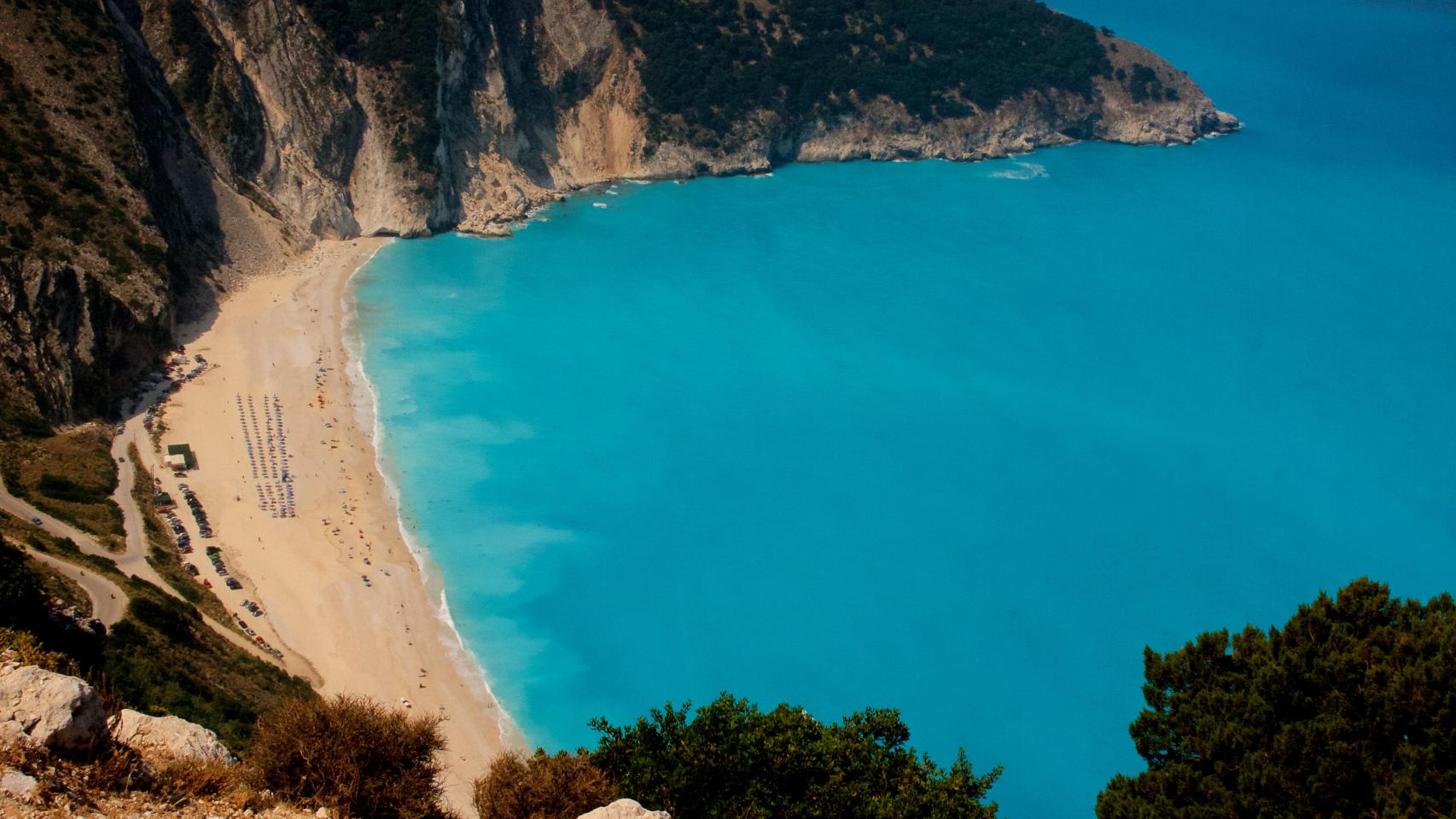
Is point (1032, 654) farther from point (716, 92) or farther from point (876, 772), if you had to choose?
point (716, 92)

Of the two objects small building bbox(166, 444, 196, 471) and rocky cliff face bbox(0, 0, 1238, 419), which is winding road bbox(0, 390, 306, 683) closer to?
small building bbox(166, 444, 196, 471)

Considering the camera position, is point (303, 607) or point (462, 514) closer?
point (303, 607)

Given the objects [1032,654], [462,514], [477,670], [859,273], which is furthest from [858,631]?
[859,273]

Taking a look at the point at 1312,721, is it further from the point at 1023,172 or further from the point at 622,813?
the point at 1023,172

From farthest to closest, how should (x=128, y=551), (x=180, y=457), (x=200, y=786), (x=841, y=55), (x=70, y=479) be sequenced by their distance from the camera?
(x=841, y=55) → (x=180, y=457) → (x=70, y=479) → (x=128, y=551) → (x=200, y=786)

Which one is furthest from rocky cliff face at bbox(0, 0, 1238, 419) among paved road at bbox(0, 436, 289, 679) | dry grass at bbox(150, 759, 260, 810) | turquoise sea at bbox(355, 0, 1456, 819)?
dry grass at bbox(150, 759, 260, 810)

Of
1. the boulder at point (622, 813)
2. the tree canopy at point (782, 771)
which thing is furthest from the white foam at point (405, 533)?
the boulder at point (622, 813)

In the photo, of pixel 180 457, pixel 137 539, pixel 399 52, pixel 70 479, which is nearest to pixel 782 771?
pixel 137 539
